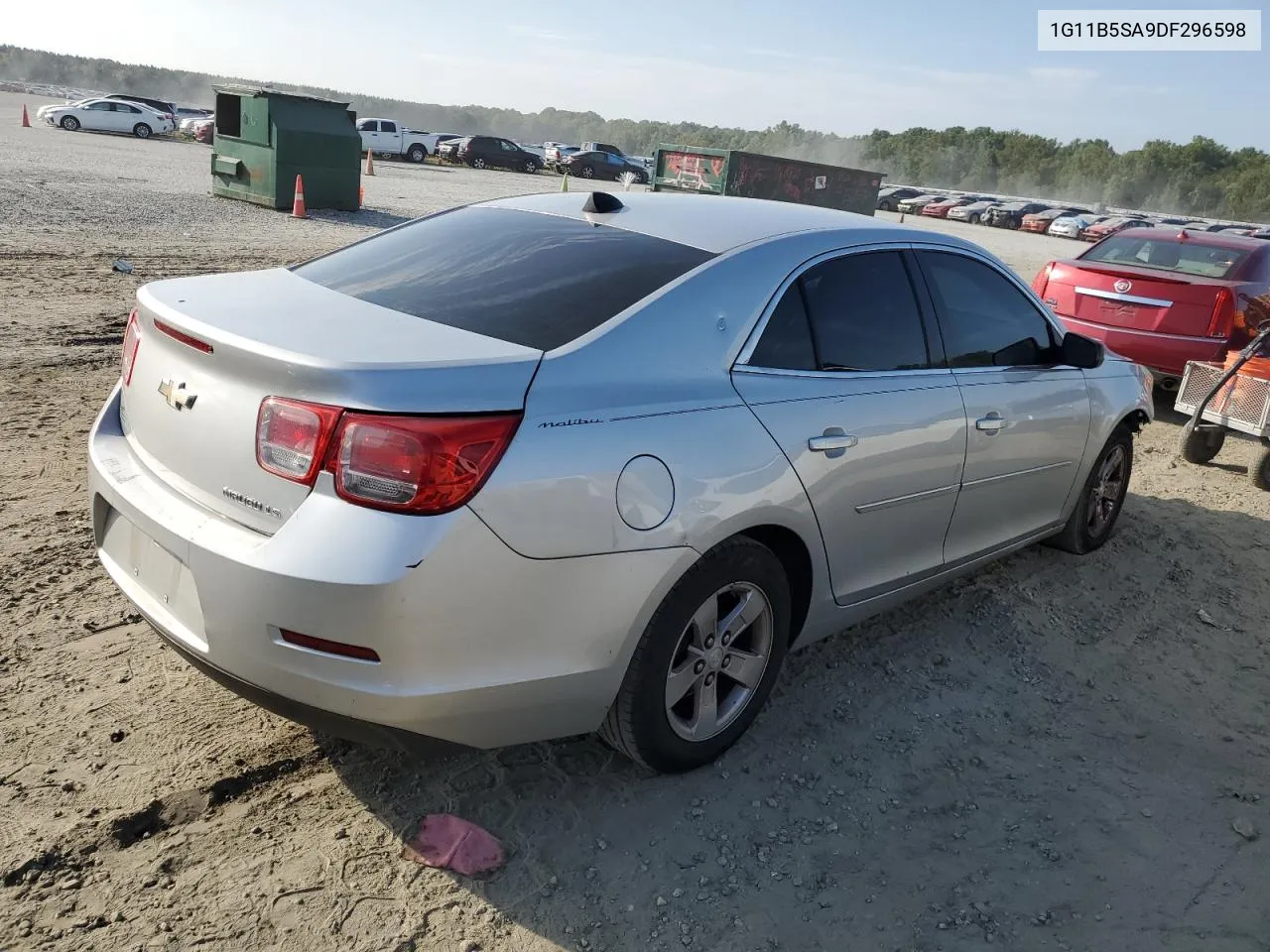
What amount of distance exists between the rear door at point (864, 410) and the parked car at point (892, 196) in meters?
43.5

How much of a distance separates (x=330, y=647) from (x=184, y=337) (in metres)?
1.00

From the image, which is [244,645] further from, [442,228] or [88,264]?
[88,264]

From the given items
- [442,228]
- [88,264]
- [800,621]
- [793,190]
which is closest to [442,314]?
[442,228]

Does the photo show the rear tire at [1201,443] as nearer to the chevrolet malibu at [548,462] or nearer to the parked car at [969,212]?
the chevrolet malibu at [548,462]

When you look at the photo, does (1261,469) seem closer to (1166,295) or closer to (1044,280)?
(1166,295)

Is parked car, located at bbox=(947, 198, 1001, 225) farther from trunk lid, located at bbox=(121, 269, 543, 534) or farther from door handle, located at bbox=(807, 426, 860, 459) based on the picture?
trunk lid, located at bbox=(121, 269, 543, 534)

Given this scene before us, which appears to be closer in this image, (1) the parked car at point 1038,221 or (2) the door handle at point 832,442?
(2) the door handle at point 832,442

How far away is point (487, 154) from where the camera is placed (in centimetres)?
4362

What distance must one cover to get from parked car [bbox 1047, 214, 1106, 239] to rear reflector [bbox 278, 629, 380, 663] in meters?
46.2

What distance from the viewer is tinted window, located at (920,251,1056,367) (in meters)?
4.07

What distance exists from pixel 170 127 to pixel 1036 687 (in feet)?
143

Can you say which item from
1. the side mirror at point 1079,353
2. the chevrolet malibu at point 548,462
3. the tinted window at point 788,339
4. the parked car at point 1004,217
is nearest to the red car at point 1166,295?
the side mirror at point 1079,353

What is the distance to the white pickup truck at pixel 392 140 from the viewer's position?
41688 millimetres

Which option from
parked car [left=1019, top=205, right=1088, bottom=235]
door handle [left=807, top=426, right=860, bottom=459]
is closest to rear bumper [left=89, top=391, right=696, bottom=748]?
door handle [left=807, top=426, right=860, bottom=459]
